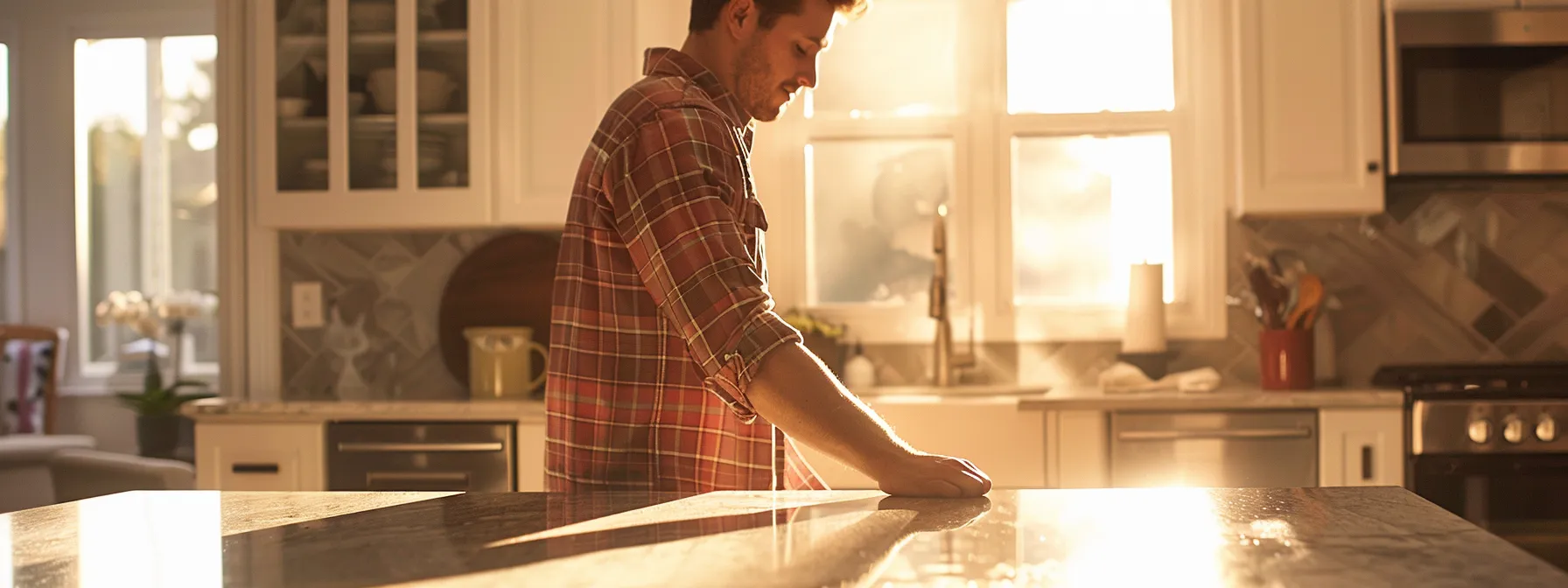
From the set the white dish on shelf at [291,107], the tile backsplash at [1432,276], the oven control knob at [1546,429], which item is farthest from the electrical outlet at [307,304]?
the oven control knob at [1546,429]

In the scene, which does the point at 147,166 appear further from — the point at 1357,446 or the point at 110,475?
the point at 1357,446

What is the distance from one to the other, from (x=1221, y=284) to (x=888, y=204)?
36.5 inches

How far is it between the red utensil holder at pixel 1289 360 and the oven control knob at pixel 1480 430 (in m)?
0.37

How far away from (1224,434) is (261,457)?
88.6 inches

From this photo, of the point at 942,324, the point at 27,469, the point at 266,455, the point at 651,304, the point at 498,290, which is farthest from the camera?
the point at 27,469

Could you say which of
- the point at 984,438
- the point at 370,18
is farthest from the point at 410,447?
the point at 984,438

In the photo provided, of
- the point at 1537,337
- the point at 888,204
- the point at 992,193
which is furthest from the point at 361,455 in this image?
the point at 1537,337

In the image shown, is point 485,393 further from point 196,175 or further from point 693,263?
point 196,175

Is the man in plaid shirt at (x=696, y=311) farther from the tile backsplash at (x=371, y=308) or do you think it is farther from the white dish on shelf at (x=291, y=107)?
the tile backsplash at (x=371, y=308)

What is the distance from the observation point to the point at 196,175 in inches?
219

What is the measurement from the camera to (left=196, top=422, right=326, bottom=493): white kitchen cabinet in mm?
3109

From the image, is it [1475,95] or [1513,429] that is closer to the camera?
[1513,429]

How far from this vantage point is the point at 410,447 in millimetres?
3064

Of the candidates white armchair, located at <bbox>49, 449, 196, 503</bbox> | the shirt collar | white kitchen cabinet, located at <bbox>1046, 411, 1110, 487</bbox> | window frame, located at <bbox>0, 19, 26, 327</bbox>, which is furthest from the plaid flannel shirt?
window frame, located at <bbox>0, 19, 26, 327</bbox>
